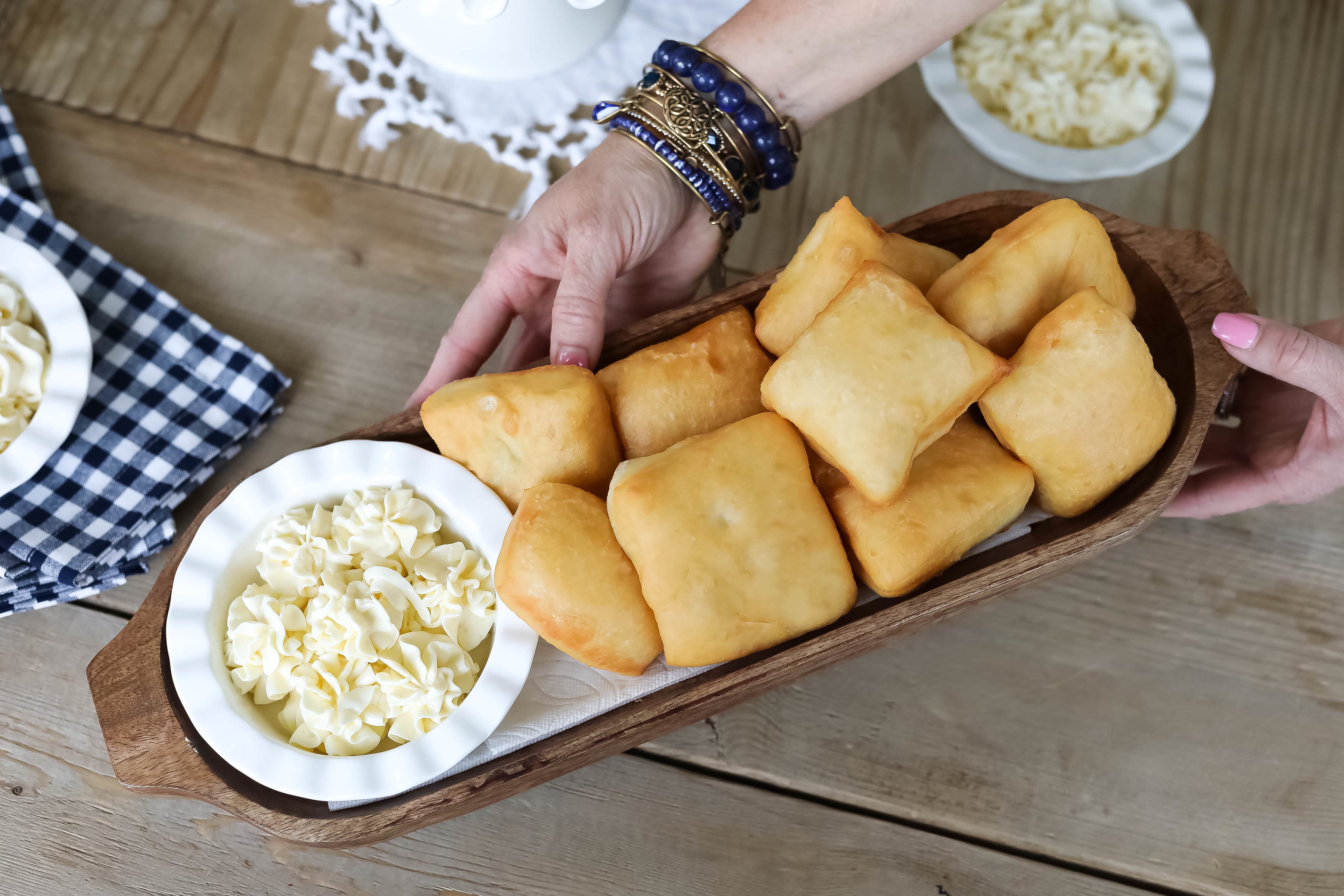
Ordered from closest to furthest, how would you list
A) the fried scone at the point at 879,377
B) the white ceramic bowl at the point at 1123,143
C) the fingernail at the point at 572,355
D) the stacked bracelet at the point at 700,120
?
the fried scone at the point at 879,377 < the fingernail at the point at 572,355 < the stacked bracelet at the point at 700,120 < the white ceramic bowl at the point at 1123,143

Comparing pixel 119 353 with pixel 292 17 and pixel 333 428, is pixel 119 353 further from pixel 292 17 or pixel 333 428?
pixel 292 17

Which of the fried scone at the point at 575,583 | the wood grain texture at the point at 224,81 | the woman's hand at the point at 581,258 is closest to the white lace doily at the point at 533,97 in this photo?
the wood grain texture at the point at 224,81

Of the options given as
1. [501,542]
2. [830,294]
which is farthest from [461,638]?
[830,294]

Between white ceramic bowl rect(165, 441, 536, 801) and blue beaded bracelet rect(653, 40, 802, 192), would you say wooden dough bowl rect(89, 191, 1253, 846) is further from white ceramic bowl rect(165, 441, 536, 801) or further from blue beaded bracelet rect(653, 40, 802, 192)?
blue beaded bracelet rect(653, 40, 802, 192)

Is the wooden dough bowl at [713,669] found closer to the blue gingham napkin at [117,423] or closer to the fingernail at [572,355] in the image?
the fingernail at [572,355]

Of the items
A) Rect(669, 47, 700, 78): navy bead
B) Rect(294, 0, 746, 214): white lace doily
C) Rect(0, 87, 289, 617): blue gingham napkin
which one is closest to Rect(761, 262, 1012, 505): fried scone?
Rect(669, 47, 700, 78): navy bead
